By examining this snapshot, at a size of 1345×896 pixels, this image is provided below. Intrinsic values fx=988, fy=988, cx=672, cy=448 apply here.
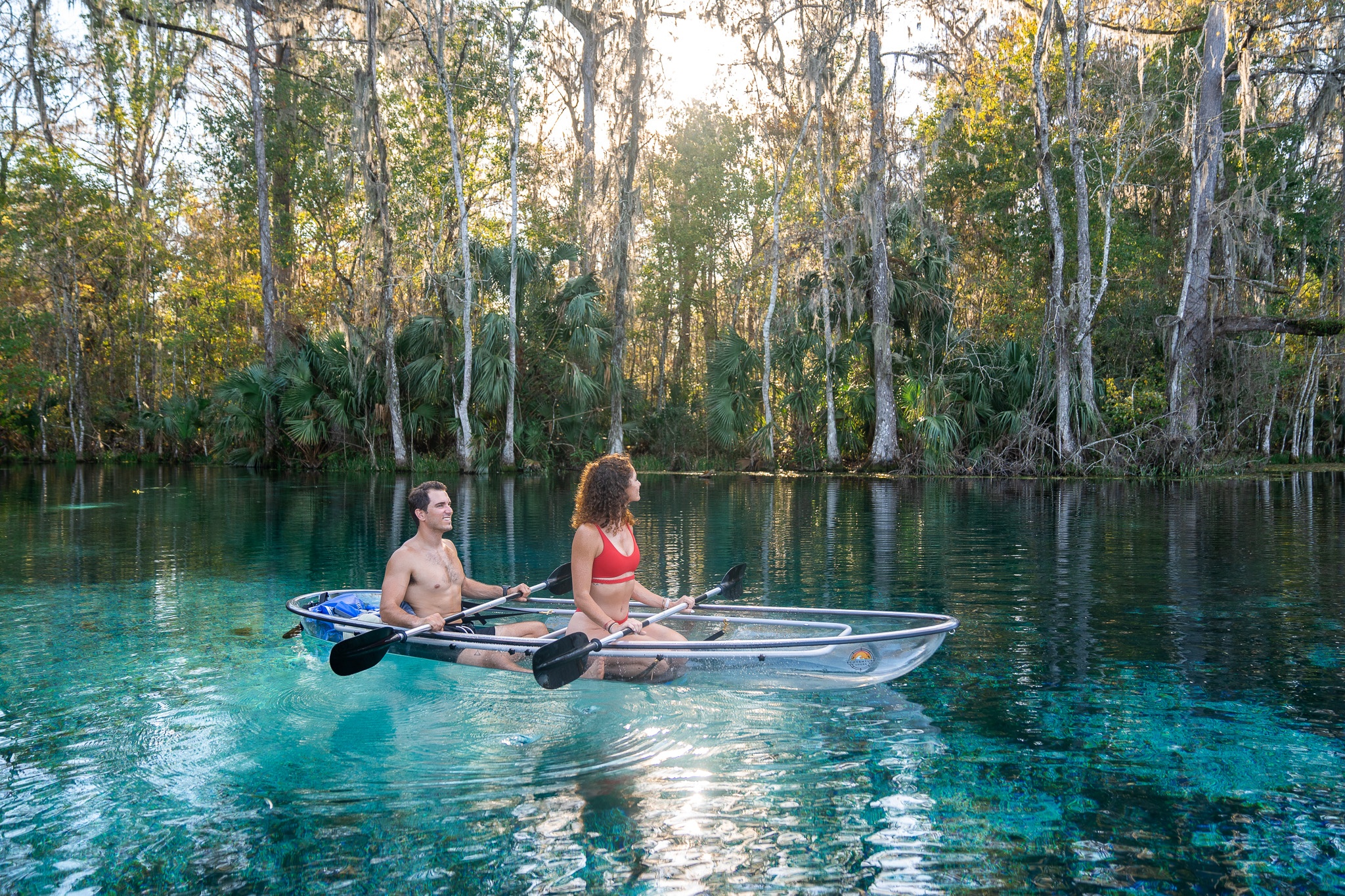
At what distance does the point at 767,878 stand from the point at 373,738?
2623 mm

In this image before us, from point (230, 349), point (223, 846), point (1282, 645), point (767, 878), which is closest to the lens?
point (767, 878)

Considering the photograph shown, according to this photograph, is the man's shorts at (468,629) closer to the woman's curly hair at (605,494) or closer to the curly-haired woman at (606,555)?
the curly-haired woman at (606,555)

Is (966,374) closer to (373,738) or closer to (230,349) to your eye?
(373,738)

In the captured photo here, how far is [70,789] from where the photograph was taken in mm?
4484

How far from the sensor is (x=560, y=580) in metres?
7.55

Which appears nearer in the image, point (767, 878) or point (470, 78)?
point (767, 878)

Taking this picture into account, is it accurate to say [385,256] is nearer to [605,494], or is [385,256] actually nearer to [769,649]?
[605,494]

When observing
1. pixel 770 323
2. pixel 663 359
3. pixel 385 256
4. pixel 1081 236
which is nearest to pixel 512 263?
pixel 385 256

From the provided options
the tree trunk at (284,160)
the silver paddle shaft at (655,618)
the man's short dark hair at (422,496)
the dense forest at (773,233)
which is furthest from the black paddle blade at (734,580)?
the tree trunk at (284,160)

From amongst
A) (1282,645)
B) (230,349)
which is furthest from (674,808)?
(230,349)

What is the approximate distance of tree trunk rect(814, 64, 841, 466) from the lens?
25.0m

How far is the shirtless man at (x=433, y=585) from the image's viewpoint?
6266mm

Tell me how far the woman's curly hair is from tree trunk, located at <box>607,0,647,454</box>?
1971cm

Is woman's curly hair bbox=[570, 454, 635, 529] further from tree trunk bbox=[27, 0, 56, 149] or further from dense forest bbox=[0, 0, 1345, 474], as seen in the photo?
tree trunk bbox=[27, 0, 56, 149]
